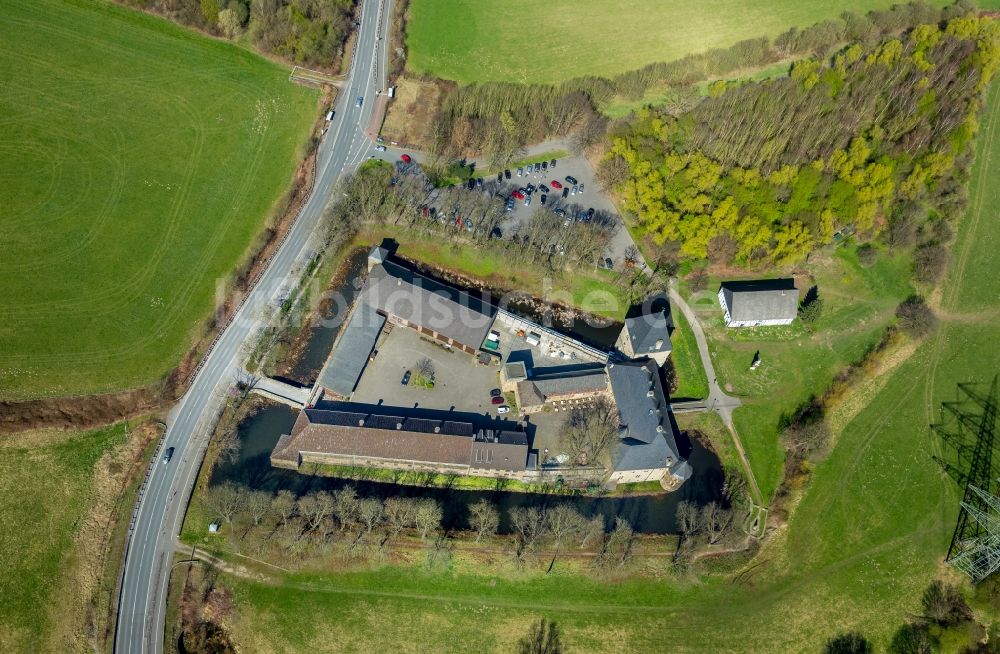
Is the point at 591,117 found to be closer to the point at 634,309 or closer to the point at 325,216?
the point at 634,309

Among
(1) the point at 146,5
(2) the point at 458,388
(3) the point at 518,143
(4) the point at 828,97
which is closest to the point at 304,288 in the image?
(2) the point at 458,388

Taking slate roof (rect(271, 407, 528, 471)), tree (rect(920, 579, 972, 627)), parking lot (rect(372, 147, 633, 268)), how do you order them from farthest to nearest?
1. parking lot (rect(372, 147, 633, 268))
2. slate roof (rect(271, 407, 528, 471))
3. tree (rect(920, 579, 972, 627))

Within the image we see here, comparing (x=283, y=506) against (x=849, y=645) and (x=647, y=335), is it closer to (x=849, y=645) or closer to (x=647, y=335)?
(x=647, y=335)

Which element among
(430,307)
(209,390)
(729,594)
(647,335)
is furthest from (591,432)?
(209,390)

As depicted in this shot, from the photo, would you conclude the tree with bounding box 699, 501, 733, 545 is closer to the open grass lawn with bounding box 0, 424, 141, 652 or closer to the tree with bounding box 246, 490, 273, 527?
the tree with bounding box 246, 490, 273, 527

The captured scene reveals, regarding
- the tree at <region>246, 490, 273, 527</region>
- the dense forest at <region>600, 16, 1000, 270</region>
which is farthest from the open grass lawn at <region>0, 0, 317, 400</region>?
the dense forest at <region>600, 16, 1000, 270</region>
